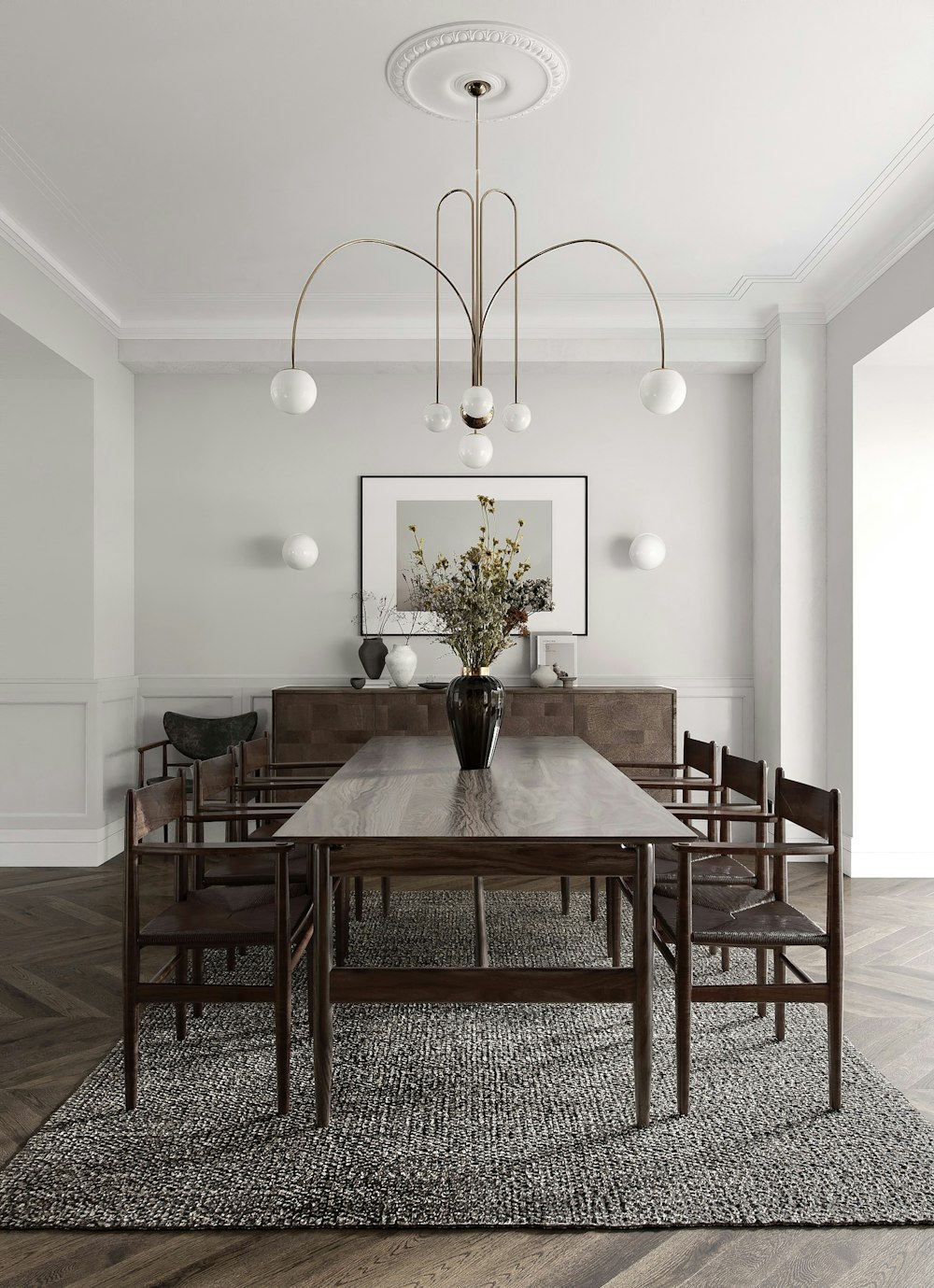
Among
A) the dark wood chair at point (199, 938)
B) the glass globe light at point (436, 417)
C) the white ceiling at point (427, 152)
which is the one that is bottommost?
the dark wood chair at point (199, 938)

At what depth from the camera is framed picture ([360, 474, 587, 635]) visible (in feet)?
19.9

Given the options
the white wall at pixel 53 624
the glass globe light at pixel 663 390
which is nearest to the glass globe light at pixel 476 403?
the glass globe light at pixel 663 390

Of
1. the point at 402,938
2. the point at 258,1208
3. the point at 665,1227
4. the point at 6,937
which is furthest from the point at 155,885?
the point at 665,1227

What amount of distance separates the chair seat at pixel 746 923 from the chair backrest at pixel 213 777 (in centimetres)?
151

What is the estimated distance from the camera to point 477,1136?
243cm

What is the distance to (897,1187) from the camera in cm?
222

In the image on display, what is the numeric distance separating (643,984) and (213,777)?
1.70 meters

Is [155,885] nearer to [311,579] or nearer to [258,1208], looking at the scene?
[311,579]

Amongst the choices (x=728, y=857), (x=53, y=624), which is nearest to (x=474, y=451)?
(x=728, y=857)

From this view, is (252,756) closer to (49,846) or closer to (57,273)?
(49,846)

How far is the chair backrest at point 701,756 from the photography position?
3.74 meters

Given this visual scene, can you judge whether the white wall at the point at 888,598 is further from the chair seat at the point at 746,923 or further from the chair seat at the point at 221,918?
the chair seat at the point at 221,918

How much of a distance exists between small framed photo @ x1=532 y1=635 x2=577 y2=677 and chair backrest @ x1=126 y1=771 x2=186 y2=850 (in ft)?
10.7

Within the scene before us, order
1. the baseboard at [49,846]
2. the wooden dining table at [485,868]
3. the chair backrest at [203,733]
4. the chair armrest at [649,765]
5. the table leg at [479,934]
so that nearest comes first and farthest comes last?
the wooden dining table at [485,868] < the table leg at [479,934] < the chair armrest at [649,765] < the baseboard at [49,846] < the chair backrest at [203,733]
